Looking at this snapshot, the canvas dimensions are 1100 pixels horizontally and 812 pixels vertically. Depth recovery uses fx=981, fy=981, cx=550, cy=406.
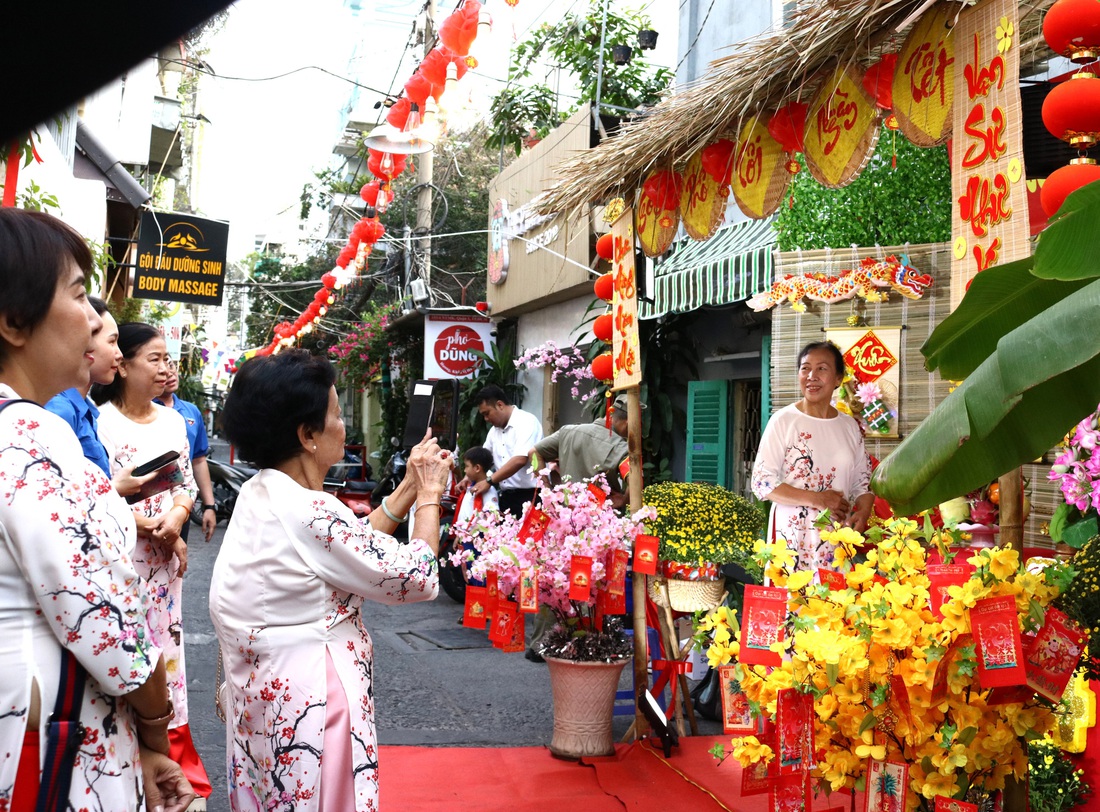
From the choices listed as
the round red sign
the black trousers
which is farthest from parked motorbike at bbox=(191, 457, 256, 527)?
the black trousers

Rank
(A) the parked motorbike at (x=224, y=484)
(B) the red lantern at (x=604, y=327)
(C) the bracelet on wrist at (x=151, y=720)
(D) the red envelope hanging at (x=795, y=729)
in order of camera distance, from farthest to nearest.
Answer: (A) the parked motorbike at (x=224, y=484), (B) the red lantern at (x=604, y=327), (D) the red envelope hanging at (x=795, y=729), (C) the bracelet on wrist at (x=151, y=720)

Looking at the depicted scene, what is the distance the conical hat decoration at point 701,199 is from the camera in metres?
4.88

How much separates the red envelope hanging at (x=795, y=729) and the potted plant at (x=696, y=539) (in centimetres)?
250

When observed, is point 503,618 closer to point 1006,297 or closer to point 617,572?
point 617,572

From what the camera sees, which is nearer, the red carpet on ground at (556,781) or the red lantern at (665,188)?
the red carpet on ground at (556,781)

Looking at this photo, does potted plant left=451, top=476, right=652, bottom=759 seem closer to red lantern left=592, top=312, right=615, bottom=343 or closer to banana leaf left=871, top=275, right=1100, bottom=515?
red lantern left=592, top=312, right=615, bottom=343

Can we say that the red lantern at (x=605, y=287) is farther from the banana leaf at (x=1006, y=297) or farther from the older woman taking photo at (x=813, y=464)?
the banana leaf at (x=1006, y=297)

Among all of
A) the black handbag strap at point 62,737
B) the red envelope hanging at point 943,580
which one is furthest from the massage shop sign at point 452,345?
the black handbag strap at point 62,737

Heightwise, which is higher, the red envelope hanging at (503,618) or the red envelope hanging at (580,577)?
the red envelope hanging at (580,577)

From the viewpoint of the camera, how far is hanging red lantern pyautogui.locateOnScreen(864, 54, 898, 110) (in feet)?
11.8

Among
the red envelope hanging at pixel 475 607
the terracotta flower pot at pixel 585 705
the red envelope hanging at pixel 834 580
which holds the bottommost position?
the terracotta flower pot at pixel 585 705

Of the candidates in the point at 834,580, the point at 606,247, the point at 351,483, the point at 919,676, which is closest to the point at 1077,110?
the point at 834,580

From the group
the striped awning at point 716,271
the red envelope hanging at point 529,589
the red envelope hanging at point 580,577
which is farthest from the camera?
the striped awning at point 716,271

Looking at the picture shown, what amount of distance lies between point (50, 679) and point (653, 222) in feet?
14.0
